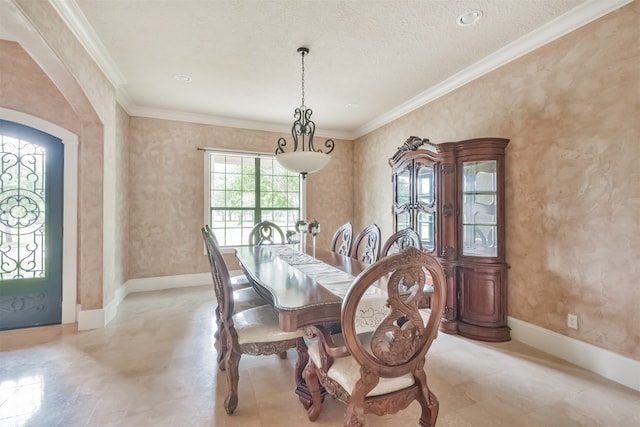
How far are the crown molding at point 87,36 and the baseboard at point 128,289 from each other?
2.67 m

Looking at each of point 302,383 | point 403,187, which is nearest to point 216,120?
point 403,187

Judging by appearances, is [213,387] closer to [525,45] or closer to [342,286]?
[342,286]

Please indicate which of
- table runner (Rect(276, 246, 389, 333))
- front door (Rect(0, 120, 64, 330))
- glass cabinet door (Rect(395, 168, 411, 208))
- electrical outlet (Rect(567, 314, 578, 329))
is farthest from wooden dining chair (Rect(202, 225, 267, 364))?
electrical outlet (Rect(567, 314, 578, 329))

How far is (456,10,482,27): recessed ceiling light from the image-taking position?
2309 mm

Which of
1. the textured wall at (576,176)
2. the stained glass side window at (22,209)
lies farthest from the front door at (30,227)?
the textured wall at (576,176)

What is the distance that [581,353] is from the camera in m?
2.34

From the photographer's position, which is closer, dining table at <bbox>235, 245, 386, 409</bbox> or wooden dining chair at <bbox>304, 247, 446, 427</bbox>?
wooden dining chair at <bbox>304, 247, 446, 427</bbox>

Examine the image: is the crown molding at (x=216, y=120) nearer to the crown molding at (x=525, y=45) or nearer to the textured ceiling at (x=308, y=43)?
the textured ceiling at (x=308, y=43)

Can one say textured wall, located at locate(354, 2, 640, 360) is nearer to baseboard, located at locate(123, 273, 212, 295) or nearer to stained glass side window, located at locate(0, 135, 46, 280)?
baseboard, located at locate(123, 273, 212, 295)

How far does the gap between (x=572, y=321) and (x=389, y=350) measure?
2.16 meters

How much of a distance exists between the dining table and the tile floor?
443 mm

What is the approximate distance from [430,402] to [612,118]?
2513 mm

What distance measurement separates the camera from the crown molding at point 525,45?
7.25 feet

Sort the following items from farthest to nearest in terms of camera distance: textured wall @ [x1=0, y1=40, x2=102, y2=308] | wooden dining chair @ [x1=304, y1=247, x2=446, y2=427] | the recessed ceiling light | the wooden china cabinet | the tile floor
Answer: textured wall @ [x1=0, y1=40, x2=102, y2=308]
the wooden china cabinet
the recessed ceiling light
the tile floor
wooden dining chair @ [x1=304, y1=247, x2=446, y2=427]
